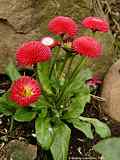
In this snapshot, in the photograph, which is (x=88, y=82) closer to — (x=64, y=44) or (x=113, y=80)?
(x=113, y=80)

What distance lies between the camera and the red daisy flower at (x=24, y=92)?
7.72ft

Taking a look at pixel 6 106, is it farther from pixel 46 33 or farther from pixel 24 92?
pixel 46 33

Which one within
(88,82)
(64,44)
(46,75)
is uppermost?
(64,44)

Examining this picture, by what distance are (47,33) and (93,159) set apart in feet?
2.97

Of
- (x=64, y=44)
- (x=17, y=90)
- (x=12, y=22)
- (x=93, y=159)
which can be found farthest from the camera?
(x=12, y=22)

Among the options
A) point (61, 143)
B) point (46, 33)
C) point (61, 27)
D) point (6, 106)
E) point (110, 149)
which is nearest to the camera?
point (110, 149)

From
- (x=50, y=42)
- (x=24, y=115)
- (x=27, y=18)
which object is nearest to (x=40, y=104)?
(x=24, y=115)

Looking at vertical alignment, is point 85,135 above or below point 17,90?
below

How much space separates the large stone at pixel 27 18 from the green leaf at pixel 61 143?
0.72 metres

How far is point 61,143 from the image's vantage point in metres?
2.68

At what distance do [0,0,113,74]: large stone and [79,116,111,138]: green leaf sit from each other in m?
0.71

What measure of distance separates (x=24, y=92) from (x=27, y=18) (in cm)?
90

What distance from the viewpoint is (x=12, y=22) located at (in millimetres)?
3160

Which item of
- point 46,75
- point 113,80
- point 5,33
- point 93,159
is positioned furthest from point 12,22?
point 93,159
